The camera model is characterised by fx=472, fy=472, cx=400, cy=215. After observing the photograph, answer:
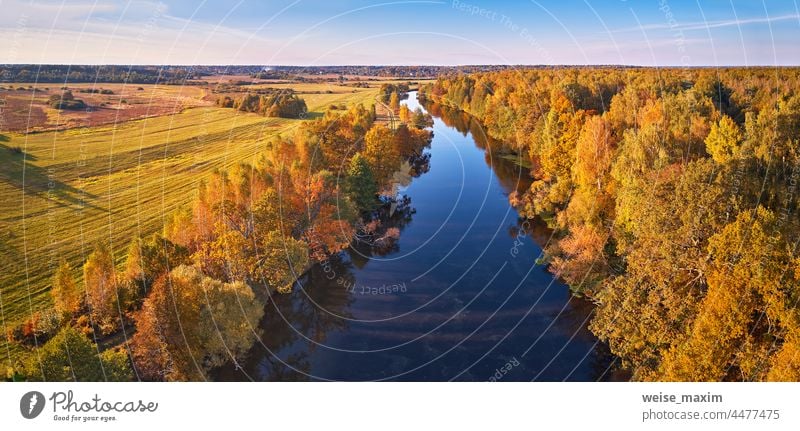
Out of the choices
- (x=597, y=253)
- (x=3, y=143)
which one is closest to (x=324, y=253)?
(x=597, y=253)

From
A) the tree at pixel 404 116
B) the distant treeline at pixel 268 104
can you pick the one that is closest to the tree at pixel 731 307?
the distant treeline at pixel 268 104

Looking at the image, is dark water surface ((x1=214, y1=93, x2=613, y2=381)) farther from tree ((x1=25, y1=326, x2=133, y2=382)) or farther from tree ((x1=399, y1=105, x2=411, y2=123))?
tree ((x1=399, y1=105, x2=411, y2=123))

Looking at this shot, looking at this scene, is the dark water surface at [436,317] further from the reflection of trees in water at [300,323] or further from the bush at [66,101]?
the bush at [66,101]

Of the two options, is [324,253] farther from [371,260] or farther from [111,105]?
[111,105]

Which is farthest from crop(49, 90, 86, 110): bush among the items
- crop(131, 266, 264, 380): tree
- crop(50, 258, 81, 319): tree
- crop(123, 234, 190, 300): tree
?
crop(131, 266, 264, 380): tree

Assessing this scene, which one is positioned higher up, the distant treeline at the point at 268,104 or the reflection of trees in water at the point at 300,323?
the distant treeline at the point at 268,104
